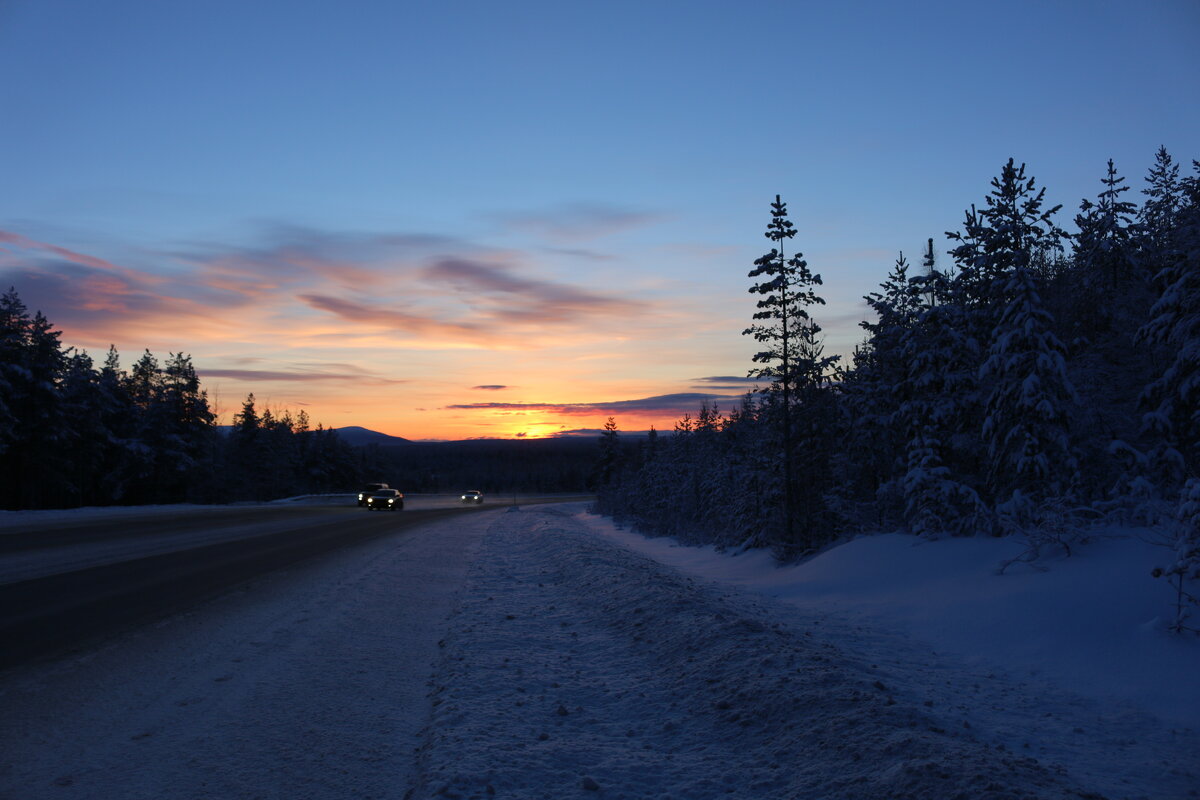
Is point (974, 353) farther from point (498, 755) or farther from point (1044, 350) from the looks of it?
point (498, 755)

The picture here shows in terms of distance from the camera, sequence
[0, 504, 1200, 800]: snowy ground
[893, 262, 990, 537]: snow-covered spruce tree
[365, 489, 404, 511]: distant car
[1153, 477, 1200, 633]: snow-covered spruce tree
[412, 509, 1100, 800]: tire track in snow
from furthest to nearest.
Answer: [365, 489, 404, 511]: distant car
[893, 262, 990, 537]: snow-covered spruce tree
[1153, 477, 1200, 633]: snow-covered spruce tree
[0, 504, 1200, 800]: snowy ground
[412, 509, 1100, 800]: tire track in snow

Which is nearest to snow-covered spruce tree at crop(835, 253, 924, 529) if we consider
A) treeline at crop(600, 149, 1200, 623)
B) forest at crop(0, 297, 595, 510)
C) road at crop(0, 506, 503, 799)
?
treeline at crop(600, 149, 1200, 623)

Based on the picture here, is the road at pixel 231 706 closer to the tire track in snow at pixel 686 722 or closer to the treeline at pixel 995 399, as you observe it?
the tire track in snow at pixel 686 722

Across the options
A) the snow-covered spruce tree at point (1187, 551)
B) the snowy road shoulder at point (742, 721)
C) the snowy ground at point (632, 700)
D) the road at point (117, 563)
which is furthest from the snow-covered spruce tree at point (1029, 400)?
the road at point (117, 563)

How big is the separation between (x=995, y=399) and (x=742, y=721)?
13.2 metres

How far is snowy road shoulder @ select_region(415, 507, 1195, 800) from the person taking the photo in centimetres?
446

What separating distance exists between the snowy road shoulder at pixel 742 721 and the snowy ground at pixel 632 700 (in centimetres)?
3

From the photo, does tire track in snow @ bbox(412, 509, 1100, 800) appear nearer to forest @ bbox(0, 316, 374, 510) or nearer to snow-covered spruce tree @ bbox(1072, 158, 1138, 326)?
snow-covered spruce tree @ bbox(1072, 158, 1138, 326)

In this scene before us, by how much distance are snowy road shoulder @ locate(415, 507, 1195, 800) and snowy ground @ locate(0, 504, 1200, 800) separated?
26 mm

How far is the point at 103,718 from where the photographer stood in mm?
5547

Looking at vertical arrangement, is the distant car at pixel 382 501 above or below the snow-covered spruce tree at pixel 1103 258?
below

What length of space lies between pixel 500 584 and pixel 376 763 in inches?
347

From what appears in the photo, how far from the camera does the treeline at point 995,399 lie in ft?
49.0

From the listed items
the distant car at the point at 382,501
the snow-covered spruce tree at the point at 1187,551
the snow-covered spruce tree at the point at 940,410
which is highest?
the snow-covered spruce tree at the point at 940,410
